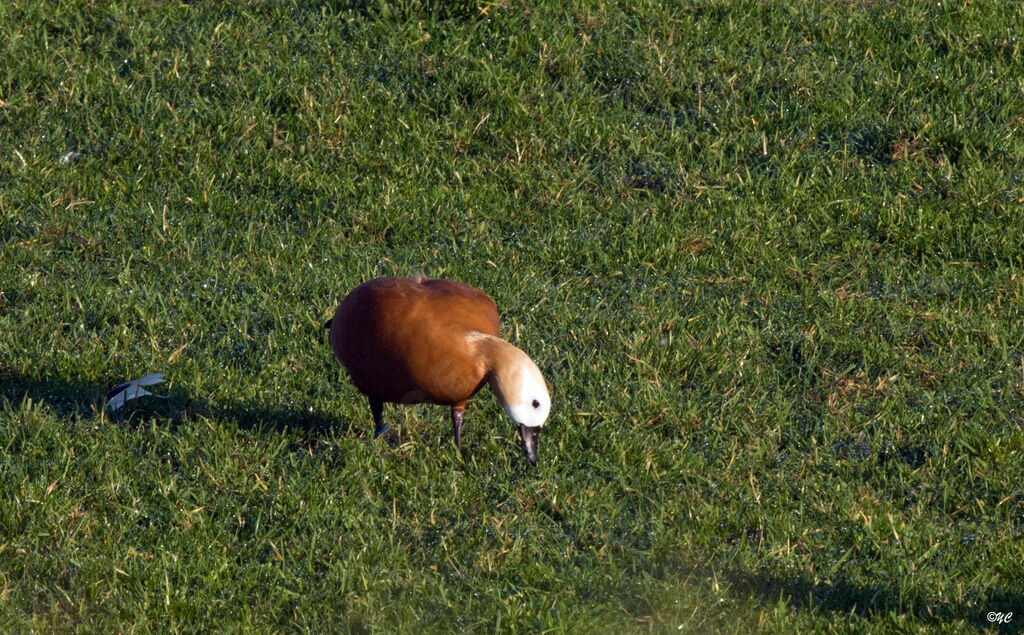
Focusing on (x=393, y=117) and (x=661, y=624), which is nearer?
(x=661, y=624)

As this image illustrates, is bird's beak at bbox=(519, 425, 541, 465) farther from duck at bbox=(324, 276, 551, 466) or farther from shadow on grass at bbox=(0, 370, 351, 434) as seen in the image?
shadow on grass at bbox=(0, 370, 351, 434)

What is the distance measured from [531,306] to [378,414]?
1.24m

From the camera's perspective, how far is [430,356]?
4.82m

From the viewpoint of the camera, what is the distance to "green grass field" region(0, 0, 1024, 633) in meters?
4.55

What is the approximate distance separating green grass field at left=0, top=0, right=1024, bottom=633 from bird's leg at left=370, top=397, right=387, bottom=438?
3.5 inches

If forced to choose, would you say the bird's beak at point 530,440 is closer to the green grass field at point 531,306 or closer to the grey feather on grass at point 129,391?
the green grass field at point 531,306

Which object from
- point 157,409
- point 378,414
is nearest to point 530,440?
point 378,414

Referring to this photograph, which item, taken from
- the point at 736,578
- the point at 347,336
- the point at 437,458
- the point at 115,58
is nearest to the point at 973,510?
the point at 736,578

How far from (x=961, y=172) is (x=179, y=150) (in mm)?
4207

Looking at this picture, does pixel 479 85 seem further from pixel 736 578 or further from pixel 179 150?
pixel 736 578

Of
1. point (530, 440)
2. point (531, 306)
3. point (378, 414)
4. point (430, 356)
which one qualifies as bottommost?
point (531, 306)

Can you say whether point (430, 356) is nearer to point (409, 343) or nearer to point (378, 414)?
point (409, 343)

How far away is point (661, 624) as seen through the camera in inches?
171

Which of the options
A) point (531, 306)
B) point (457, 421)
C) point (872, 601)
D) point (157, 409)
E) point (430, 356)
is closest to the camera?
point (872, 601)
